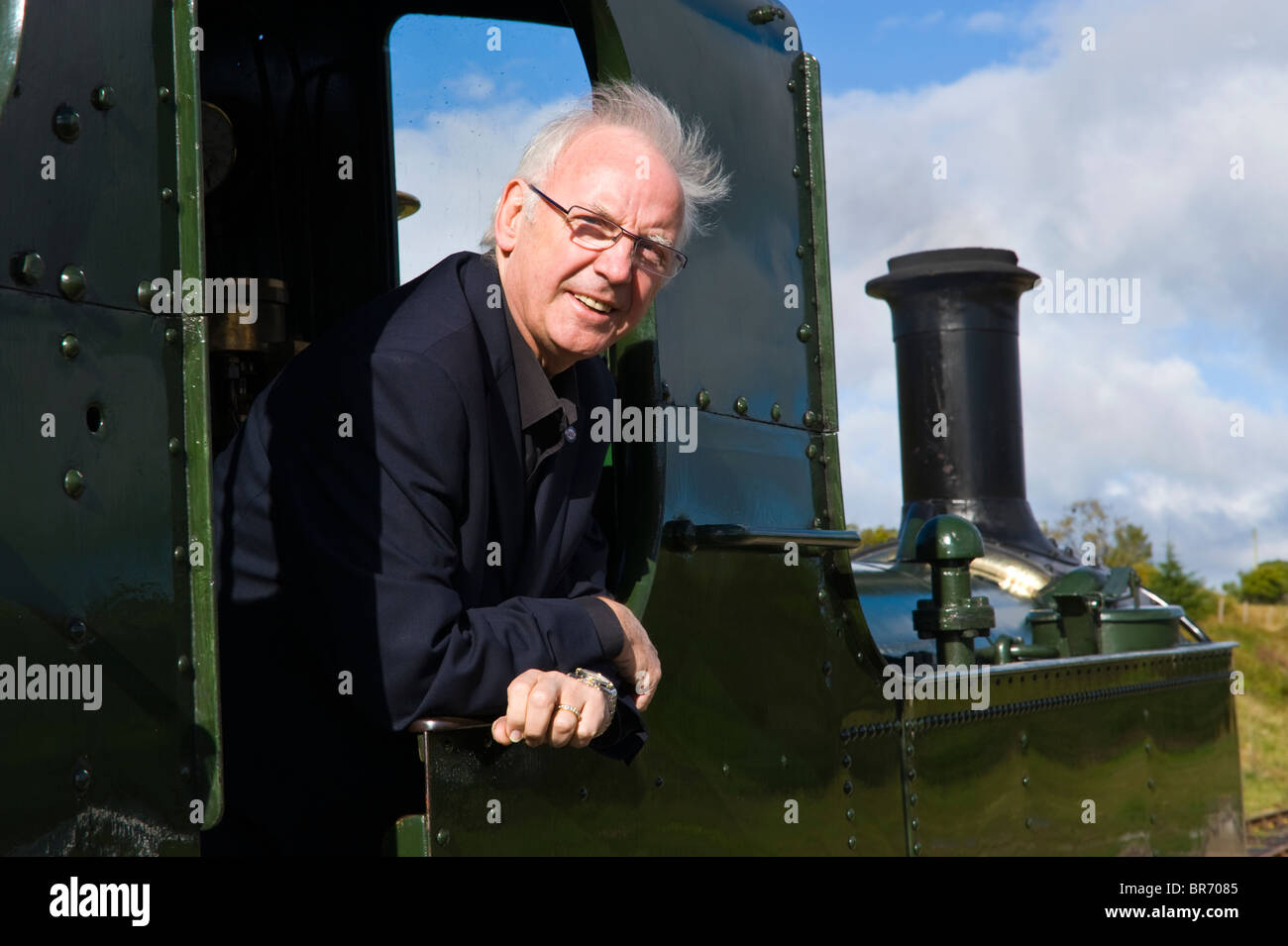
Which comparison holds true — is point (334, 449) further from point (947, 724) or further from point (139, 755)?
point (947, 724)

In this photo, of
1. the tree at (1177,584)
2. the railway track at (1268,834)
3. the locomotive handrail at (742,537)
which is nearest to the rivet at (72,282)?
the locomotive handrail at (742,537)

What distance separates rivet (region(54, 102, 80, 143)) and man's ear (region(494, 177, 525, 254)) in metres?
0.82

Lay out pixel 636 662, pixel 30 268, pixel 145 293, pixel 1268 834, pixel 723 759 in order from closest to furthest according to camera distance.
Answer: pixel 30 268, pixel 145 293, pixel 636 662, pixel 723 759, pixel 1268 834

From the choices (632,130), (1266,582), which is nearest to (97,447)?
(632,130)

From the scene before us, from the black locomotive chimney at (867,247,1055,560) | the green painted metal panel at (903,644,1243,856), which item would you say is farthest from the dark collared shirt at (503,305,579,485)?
the black locomotive chimney at (867,247,1055,560)

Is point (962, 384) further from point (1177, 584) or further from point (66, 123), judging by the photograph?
point (1177, 584)

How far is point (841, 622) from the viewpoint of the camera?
9.09 ft

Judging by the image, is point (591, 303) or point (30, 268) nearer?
point (30, 268)

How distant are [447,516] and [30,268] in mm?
671

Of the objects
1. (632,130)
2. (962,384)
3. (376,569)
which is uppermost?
(962,384)

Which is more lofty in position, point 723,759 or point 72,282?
point 72,282

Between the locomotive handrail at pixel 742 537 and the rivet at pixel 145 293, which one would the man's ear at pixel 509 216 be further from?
the rivet at pixel 145 293

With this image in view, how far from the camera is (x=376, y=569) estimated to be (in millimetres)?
1749
